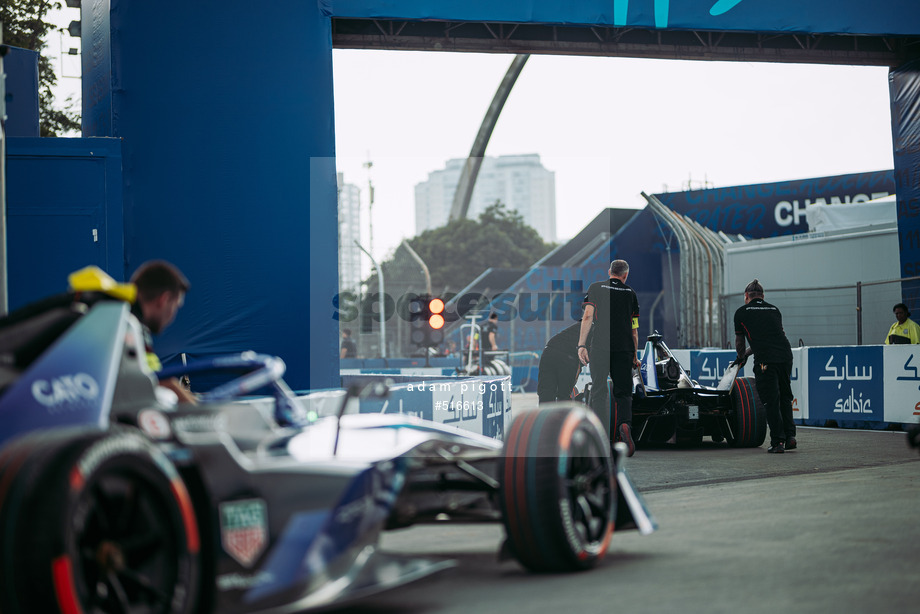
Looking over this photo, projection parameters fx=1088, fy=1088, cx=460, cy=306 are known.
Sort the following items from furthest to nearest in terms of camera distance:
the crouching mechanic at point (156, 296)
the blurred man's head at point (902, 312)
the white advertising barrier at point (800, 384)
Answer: the white advertising barrier at point (800, 384) → the blurred man's head at point (902, 312) → the crouching mechanic at point (156, 296)

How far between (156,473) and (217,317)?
8981 millimetres

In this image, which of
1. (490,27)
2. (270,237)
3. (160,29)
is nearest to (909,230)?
(490,27)

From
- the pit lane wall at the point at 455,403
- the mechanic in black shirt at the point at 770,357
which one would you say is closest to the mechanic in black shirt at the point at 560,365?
the pit lane wall at the point at 455,403

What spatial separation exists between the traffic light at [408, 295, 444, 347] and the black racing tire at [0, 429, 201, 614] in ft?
48.7

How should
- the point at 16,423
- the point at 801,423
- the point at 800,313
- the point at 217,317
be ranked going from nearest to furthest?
the point at 16,423 → the point at 217,317 → the point at 801,423 → the point at 800,313

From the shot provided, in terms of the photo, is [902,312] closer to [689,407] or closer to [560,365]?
[689,407]

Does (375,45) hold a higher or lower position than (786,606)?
higher

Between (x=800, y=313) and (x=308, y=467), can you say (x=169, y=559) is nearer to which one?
(x=308, y=467)

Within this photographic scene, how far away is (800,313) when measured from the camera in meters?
21.6

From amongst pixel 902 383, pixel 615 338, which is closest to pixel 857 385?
pixel 902 383

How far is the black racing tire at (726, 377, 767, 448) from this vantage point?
11742 mm

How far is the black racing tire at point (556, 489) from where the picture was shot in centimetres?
442

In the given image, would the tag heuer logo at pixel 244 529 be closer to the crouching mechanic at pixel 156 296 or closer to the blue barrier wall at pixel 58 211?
the crouching mechanic at pixel 156 296

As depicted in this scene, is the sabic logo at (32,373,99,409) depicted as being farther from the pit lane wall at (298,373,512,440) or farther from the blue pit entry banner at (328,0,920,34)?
the blue pit entry banner at (328,0,920,34)
